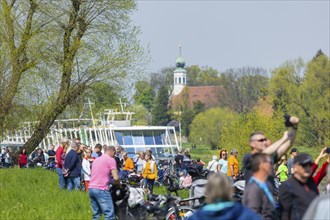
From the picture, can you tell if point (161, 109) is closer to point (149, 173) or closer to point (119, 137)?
point (119, 137)

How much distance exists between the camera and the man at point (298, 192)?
11023 mm

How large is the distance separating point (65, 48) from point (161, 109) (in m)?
129

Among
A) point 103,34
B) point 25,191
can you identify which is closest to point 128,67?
point 103,34

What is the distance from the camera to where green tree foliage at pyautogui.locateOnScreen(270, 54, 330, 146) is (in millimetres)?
79188

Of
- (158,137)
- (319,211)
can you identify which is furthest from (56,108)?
(319,211)

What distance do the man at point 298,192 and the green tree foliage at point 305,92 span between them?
60653 mm

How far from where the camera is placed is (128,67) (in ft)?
144

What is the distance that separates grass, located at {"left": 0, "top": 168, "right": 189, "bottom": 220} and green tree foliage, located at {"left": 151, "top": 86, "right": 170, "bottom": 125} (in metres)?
140

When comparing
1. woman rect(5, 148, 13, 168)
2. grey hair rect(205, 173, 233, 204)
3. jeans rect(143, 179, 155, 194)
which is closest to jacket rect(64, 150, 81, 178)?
jeans rect(143, 179, 155, 194)

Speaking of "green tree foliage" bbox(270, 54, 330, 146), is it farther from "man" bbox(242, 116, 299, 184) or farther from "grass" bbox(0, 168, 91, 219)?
"man" bbox(242, 116, 299, 184)

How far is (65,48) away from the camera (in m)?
42.5

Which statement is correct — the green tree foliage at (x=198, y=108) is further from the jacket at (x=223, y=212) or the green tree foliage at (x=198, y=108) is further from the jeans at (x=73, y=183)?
the jacket at (x=223, y=212)

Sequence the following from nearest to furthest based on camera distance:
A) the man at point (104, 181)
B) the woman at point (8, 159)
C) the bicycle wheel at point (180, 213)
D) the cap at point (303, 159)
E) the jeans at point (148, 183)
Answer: the cap at point (303, 159), the man at point (104, 181), the bicycle wheel at point (180, 213), the jeans at point (148, 183), the woman at point (8, 159)

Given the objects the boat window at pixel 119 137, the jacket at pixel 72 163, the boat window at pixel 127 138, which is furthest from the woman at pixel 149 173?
the boat window at pixel 119 137
